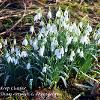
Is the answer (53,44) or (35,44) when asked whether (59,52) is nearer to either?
(53,44)

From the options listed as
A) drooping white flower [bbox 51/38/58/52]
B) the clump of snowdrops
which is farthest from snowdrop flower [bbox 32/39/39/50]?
drooping white flower [bbox 51/38/58/52]

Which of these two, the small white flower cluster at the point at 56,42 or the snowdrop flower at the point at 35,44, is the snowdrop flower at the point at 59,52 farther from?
the snowdrop flower at the point at 35,44

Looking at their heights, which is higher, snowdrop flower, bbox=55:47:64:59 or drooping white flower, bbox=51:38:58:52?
drooping white flower, bbox=51:38:58:52

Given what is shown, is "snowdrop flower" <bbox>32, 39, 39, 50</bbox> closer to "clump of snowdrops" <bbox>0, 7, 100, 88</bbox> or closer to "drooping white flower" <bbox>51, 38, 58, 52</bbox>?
"clump of snowdrops" <bbox>0, 7, 100, 88</bbox>

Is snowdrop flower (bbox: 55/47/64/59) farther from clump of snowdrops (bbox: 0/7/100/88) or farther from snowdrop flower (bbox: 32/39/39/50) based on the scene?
snowdrop flower (bbox: 32/39/39/50)

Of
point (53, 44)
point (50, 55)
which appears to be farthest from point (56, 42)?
point (50, 55)

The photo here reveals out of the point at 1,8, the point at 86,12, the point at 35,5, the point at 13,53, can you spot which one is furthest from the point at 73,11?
the point at 13,53

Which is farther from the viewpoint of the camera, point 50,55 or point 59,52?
point 50,55

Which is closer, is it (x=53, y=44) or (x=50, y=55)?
(x=53, y=44)

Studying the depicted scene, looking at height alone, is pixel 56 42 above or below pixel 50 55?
above

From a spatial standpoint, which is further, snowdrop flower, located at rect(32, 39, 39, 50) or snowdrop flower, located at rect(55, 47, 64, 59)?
snowdrop flower, located at rect(32, 39, 39, 50)
